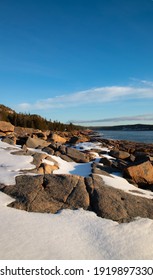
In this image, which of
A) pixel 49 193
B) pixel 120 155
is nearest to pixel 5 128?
pixel 120 155

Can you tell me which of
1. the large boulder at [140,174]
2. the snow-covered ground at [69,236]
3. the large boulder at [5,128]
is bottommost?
the snow-covered ground at [69,236]

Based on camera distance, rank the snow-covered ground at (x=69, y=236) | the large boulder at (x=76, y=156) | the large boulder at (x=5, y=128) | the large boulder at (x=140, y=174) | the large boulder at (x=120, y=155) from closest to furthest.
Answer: the snow-covered ground at (x=69, y=236) < the large boulder at (x=140, y=174) < the large boulder at (x=76, y=156) < the large boulder at (x=120, y=155) < the large boulder at (x=5, y=128)

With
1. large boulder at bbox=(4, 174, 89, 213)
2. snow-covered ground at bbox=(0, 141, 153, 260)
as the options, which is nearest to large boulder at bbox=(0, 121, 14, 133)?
large boulder at bbox=(4, 174, 89, 213)

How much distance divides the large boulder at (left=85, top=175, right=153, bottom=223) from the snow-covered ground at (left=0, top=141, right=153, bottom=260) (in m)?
0.35

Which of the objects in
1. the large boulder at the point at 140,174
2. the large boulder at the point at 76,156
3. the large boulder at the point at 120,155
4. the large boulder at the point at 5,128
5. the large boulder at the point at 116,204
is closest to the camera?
the large boulder at the point at 116,204

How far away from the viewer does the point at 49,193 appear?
8.97 m

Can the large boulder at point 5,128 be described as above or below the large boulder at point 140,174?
above

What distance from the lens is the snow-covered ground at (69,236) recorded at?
5859mm

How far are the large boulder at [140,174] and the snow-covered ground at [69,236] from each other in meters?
4.93

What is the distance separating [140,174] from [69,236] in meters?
7.31

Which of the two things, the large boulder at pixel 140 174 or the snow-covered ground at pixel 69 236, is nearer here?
the snow-covered ground at pixel 69 236

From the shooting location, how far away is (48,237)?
6.43m

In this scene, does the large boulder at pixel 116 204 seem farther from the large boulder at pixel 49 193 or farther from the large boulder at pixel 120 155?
the large boulder at pixel 120 155

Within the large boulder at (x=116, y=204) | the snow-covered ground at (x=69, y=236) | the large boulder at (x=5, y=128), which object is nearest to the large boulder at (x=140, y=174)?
the large boulder at (x=116, y=204)
